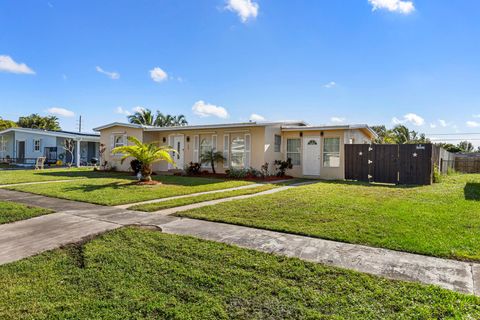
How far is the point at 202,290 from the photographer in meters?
3.09

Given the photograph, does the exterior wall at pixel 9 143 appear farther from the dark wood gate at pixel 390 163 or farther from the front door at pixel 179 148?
the dark wood gate at pixel 390 163

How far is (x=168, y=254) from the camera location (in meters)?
4.08

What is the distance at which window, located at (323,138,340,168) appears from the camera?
1539 centimetres

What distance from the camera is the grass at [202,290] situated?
267cm

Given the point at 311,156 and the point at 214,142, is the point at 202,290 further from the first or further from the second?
the point at 214,142

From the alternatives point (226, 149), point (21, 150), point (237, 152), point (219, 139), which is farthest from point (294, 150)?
point (21, 150)

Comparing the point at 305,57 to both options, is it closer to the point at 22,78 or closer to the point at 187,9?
the point at 187,9

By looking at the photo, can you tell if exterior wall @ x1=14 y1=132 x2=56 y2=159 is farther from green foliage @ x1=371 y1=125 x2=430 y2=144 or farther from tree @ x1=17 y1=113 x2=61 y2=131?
green foliage @ x1=371 y1=125 x2=430 y2=144

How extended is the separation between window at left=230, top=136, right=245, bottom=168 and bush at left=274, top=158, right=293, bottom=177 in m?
1.90

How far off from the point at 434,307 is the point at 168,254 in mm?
3059

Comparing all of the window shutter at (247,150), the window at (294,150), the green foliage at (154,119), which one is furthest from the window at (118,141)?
the green foliage at (154,119)

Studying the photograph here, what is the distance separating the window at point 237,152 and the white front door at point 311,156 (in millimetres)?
3373

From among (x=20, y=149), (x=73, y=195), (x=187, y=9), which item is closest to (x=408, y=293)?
(x=73, y=195)

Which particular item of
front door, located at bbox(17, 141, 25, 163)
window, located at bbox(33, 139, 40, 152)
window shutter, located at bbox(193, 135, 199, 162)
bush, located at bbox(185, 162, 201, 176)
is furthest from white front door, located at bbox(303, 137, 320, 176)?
front door, located at bbox(17, 141, 25, 163)
